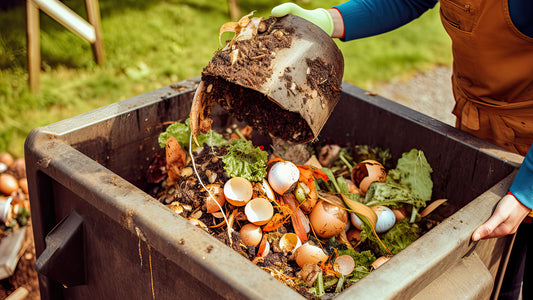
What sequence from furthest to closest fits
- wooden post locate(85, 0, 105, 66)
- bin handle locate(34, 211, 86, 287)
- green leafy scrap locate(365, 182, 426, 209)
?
wooden post locate(85, 0, 105, 66) → green leafy scrap locate(365, 182, 426, 209) → bin handle locate(34, 211, 86, 287)

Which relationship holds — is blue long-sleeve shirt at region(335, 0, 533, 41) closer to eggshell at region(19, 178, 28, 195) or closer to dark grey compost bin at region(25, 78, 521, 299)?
dark grey compost bin at region(25, 78, 521, 299)

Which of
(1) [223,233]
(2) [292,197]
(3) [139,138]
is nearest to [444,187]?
(2) [292,197]

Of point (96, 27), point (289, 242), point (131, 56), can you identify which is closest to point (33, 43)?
point (96, 27)

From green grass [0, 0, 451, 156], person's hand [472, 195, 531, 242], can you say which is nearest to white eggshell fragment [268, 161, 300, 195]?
person's hand [472, 195, 531, 242]

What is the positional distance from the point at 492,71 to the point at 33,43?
130 inches

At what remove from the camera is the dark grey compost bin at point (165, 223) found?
45.6 inches

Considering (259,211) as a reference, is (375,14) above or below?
above

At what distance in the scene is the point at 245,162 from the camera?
1722 mm

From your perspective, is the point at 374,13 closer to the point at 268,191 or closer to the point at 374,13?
the point at 374,13

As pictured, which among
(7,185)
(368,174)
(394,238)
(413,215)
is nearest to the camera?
(394,238)

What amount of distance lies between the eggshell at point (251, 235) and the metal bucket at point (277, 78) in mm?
367

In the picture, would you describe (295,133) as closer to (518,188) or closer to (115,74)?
(518,188)

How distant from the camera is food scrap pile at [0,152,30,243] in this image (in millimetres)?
2438

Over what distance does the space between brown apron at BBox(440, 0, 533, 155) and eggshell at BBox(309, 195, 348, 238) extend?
72 centimetres
